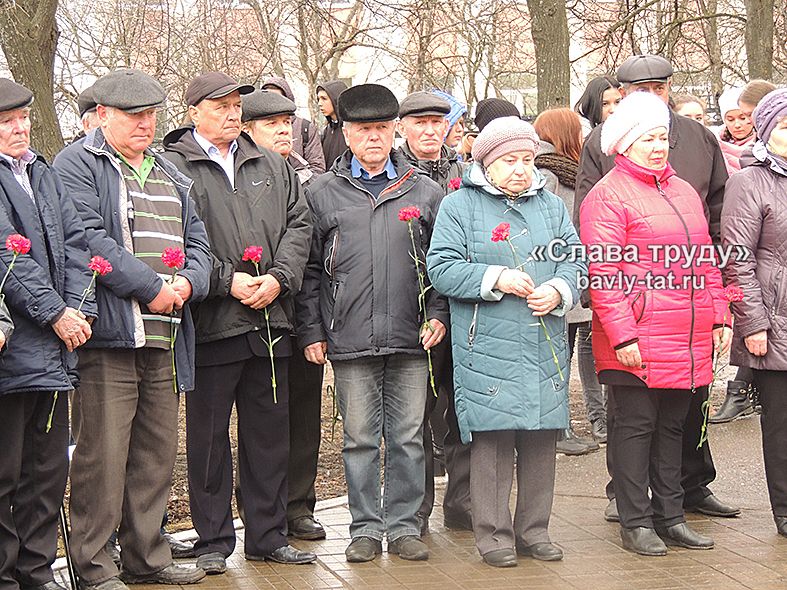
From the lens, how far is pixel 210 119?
629cm

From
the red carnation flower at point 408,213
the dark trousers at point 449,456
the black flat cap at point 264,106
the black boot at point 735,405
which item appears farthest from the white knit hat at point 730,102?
the red carnation flower at point 408,213

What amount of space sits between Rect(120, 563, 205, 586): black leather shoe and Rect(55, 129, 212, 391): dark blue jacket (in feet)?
2.87

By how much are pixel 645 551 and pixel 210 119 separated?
306 centimetres

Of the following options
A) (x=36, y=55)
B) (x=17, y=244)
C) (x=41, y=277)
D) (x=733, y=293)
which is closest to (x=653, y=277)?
(x=733, y=293)

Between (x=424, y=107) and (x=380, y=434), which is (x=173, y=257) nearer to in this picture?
(x=380, y=434)

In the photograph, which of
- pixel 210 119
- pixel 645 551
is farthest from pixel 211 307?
pixel 645 551

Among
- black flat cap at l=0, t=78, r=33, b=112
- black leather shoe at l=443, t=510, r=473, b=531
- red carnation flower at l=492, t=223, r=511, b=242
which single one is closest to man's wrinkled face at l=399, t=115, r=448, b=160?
red carnation flower at l=492, t=223, r=511, b=242

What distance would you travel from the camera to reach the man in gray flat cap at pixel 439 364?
680 cm

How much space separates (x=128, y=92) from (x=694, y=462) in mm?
3693

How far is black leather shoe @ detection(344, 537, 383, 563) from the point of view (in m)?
6.27

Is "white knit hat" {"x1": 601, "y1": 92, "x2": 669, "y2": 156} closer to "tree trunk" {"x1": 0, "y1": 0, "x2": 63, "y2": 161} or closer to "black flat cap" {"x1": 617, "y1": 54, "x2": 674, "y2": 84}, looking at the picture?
"black flat cap" {"x1": 617, "y1": 54, "x2": 674, "y2": 84}

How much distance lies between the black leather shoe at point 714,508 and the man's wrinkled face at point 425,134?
8.17ft

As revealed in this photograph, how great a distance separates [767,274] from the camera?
21.5 feet

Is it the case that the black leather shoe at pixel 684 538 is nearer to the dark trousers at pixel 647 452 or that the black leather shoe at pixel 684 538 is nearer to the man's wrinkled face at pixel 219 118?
the dark trousers at pixel 647 452
